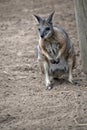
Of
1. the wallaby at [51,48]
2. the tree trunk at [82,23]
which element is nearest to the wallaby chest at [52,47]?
the wallaby at [51,48]

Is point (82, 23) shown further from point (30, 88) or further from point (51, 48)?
point (30, 88)

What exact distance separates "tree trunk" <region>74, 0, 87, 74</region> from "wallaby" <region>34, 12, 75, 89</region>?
221 millimetres

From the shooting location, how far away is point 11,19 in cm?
1169

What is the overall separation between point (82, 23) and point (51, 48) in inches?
25.6

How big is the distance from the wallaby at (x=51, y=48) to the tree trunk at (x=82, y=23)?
0.73ft

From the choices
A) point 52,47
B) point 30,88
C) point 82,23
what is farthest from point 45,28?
point 30,88

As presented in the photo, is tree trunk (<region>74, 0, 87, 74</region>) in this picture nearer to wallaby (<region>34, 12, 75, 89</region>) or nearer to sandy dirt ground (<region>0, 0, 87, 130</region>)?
wallaby (<region>34, 12, 75, 89</region>)

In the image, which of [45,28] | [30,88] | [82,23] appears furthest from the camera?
→ [82,23]

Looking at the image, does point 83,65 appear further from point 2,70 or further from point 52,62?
point 2,70

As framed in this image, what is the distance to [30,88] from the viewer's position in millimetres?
7934

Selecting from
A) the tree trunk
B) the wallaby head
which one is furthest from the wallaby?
the tree trunk

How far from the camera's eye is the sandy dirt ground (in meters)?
6.61

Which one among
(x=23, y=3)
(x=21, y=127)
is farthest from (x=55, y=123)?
(x=23, y=3)

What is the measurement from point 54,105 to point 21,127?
2.97 ft
